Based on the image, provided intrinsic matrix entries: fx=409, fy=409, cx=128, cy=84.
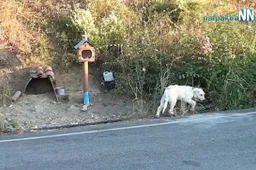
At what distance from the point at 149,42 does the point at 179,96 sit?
2.05 meters

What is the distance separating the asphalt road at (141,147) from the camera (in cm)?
496

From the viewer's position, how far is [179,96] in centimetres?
830

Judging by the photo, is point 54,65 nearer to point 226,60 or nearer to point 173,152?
point 226,60

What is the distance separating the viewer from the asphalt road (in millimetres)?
4961

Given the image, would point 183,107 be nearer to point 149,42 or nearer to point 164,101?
point 164,101

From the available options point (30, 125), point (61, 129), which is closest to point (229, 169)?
point (61, 129)

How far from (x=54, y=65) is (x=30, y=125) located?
282cm

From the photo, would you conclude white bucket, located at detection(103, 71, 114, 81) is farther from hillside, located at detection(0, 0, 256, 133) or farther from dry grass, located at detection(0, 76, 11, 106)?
dry grass, located at detection(0, 76, 11, 106)

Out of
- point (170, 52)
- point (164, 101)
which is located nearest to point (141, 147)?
point (164, 101)

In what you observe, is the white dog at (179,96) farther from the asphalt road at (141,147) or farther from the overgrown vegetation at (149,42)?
the asphalt road at (141,147)

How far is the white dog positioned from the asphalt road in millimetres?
647

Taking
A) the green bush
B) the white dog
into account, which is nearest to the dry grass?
the green bush

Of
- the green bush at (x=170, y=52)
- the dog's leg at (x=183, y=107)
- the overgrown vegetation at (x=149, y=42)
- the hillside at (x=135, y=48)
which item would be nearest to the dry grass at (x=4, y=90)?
the hillside at (x=135, y=48)

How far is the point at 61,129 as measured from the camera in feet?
24.1
